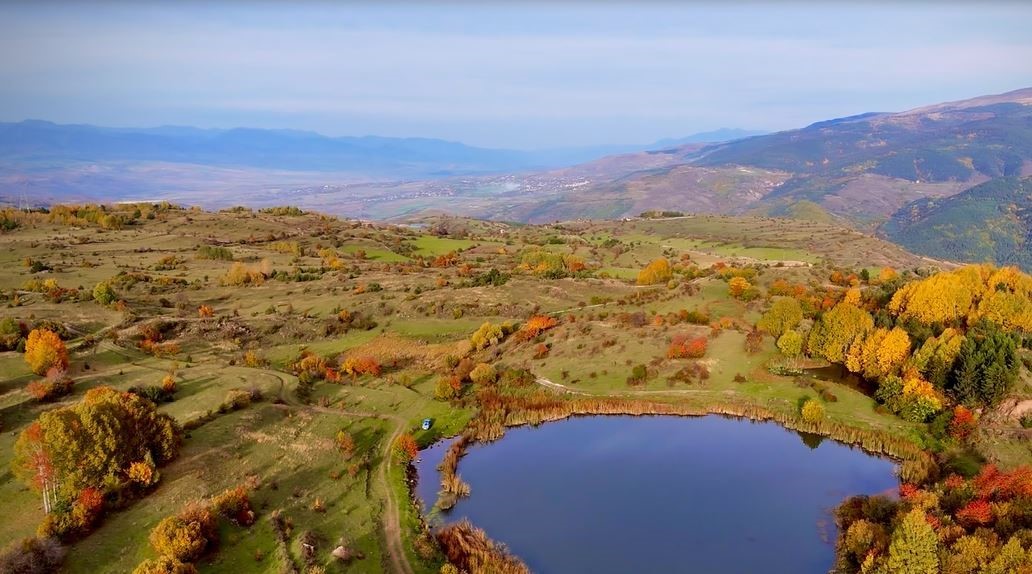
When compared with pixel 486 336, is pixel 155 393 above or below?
above

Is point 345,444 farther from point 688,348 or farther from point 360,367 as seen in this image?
point 688,348

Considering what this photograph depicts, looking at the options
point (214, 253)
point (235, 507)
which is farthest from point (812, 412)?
point (214, 253)

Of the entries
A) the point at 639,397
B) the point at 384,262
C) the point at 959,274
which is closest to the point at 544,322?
the point at 639,397

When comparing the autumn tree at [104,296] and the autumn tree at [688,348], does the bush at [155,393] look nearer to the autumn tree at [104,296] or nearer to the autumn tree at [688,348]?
the autumn tree at [104,296]

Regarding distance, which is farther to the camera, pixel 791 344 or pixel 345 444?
pixel 791 344

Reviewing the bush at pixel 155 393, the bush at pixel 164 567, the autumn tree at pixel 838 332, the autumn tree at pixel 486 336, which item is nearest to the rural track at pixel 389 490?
the bush at pixel 155 393

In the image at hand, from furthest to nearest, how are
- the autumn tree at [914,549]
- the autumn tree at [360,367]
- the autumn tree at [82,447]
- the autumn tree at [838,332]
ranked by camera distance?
the autumn tree at [360,367] < the autumn tree at [838,332] < the autumn tree at [82,447] < the autumn tree at [914,549]
